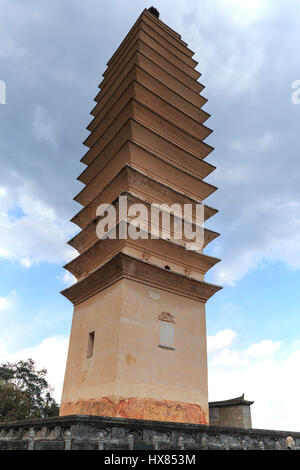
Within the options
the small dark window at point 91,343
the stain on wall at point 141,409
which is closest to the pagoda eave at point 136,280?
the small dark window at point 91,343

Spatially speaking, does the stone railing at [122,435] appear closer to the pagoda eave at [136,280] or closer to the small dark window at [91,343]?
the small dark window at [91,343]

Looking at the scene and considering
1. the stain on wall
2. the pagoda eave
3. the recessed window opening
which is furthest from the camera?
the recessed window opening

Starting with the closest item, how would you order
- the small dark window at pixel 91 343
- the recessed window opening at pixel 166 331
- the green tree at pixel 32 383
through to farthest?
the recessed window opening at pixel 166 331 < the small dark window at pixel 91 343 < the green tree at pixel 32 383

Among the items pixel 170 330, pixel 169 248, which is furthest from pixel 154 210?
pixel 170 330

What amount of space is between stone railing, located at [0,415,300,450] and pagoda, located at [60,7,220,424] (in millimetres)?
2256

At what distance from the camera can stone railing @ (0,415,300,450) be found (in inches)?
248

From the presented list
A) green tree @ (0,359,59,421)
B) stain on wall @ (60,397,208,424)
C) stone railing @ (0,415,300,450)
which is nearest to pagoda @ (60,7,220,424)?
stain on wall @ (60,397,208,424)

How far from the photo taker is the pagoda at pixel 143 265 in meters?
10.3

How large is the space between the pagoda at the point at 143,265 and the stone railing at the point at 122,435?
7.40ft

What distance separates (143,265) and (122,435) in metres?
5.20

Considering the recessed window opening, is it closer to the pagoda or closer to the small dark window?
the pagoda

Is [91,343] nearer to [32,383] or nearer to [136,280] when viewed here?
[136,280]

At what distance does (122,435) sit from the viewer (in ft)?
22.0
